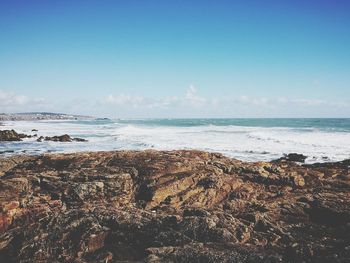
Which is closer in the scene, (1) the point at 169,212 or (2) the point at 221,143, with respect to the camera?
(1) the point at 169,212

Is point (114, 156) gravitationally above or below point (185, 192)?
above

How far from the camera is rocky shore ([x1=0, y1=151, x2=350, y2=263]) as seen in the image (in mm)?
5465

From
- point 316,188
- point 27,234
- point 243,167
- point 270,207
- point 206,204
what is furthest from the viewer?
point 243,167

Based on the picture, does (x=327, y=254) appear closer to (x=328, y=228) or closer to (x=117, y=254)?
(x=328, y=228)

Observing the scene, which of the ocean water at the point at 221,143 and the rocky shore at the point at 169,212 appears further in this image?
the ocean water at the point at 221,143

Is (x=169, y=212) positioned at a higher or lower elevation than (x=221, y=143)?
higher

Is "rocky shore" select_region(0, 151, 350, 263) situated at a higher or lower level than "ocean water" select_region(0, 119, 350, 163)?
higher

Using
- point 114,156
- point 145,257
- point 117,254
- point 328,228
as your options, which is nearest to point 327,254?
point 328,228

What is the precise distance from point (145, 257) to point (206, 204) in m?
2.91

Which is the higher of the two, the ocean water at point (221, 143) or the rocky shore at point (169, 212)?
the rocky shore at point (169, 212)

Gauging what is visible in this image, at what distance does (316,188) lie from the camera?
29.3ft

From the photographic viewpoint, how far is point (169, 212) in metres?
6.87

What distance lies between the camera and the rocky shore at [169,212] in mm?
5465

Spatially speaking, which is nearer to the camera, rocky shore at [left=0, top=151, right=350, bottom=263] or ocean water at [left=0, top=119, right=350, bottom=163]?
rocky shore at [left=0, top=151, right=350, bottom=263]
